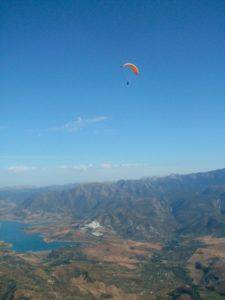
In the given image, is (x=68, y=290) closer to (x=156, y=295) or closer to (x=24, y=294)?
(x=24, y=294)

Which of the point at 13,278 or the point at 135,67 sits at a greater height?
the point at 135,67

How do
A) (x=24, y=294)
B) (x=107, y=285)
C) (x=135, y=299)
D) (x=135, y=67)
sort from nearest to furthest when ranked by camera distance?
1. (x=135, y=67)
2. (x=24, y=294)
3. (x=135, y=299)
4. (x=107, y=285)

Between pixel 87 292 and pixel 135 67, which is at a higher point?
pixel 135 67

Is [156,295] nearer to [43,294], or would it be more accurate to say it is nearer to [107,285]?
[107,285]

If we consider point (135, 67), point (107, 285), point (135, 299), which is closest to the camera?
point (135, 67)

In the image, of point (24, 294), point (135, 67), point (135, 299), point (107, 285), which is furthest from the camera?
point (107, 285)

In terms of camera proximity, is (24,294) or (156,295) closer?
(24,294)

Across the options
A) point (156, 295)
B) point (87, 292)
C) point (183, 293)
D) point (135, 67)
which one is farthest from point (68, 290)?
point (135, 67)

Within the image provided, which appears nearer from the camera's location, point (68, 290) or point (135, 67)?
point (135, 67)

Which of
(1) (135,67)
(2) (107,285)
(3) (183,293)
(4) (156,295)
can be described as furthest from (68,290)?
(1) (135,67)
